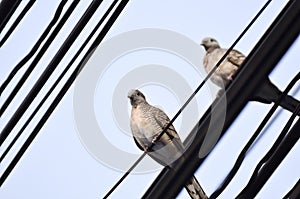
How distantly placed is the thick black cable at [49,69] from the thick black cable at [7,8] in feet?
1.27

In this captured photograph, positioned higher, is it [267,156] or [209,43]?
[209,43]

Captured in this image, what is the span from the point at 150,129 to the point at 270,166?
2761 millimetres

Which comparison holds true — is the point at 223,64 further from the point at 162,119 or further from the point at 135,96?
the point at 135,96

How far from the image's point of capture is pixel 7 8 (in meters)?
2.20

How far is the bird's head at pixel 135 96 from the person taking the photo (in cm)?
557

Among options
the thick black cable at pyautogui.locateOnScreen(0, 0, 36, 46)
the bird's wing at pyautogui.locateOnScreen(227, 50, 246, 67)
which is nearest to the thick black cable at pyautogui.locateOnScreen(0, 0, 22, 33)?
the thick black cable at pyautogui.locateOnScreen(0, 0, 36, 46)

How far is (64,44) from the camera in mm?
2598

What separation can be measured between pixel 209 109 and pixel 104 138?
199 centimetres

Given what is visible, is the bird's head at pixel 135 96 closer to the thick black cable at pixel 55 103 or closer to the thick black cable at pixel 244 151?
the thick black cable at pixel 55 103

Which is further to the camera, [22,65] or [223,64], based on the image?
[223,64]

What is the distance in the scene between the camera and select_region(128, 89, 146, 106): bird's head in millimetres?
5568

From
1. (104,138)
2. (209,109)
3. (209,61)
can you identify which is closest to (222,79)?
(209,61)

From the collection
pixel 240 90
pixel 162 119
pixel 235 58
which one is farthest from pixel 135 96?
pixel 240 90

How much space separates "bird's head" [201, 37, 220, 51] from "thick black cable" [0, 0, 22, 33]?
381 cm
